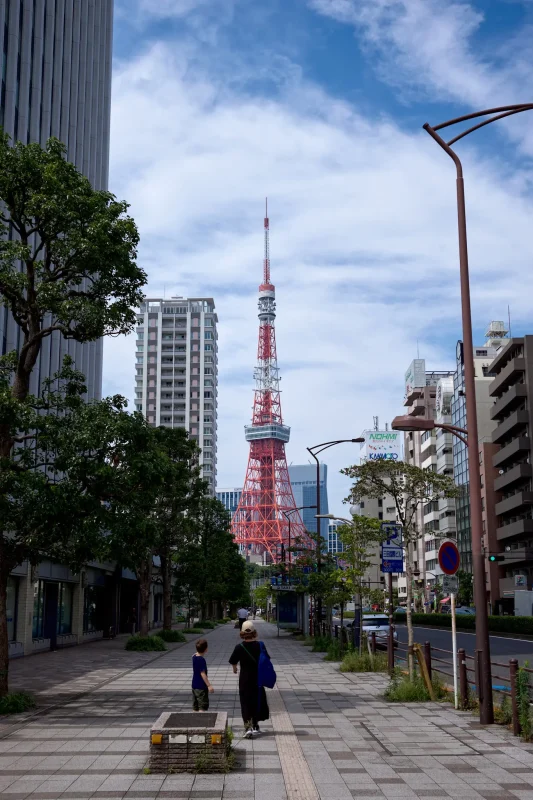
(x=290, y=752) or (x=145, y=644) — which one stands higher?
(x=290, y=752)

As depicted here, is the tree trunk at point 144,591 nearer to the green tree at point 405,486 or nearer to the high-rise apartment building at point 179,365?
the green tree at point 405,486

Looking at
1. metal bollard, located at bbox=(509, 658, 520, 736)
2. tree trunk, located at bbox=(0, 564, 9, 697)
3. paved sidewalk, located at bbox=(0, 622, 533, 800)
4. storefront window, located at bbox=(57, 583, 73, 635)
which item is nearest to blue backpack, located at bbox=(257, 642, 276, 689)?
paved sidewalk, located at bbox=(0, 622, 533, 800)

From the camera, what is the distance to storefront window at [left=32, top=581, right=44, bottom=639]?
32.3m

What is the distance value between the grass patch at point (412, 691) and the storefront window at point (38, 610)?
63.3 feet

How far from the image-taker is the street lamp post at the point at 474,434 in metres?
12.5

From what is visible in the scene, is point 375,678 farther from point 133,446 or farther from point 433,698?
point 133,446

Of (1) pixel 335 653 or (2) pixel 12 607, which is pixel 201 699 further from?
(2) pixel 12 607

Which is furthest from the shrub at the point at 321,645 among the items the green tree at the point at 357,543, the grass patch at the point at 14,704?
the grass patch at the point at 14,704

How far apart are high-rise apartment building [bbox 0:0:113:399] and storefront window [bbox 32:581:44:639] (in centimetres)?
915

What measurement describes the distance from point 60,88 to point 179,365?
106 meters

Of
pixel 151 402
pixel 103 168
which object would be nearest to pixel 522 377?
pixel 103 168

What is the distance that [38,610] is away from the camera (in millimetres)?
32875

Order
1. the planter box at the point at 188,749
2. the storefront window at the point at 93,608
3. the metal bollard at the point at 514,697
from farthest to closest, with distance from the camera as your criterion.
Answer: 1. the storefront window at the point at 93,608
2. the metal bollard at the point at 514,697
3. the planter box at the point at 188,749

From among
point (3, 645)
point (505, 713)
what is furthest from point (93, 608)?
point (505, 713)
